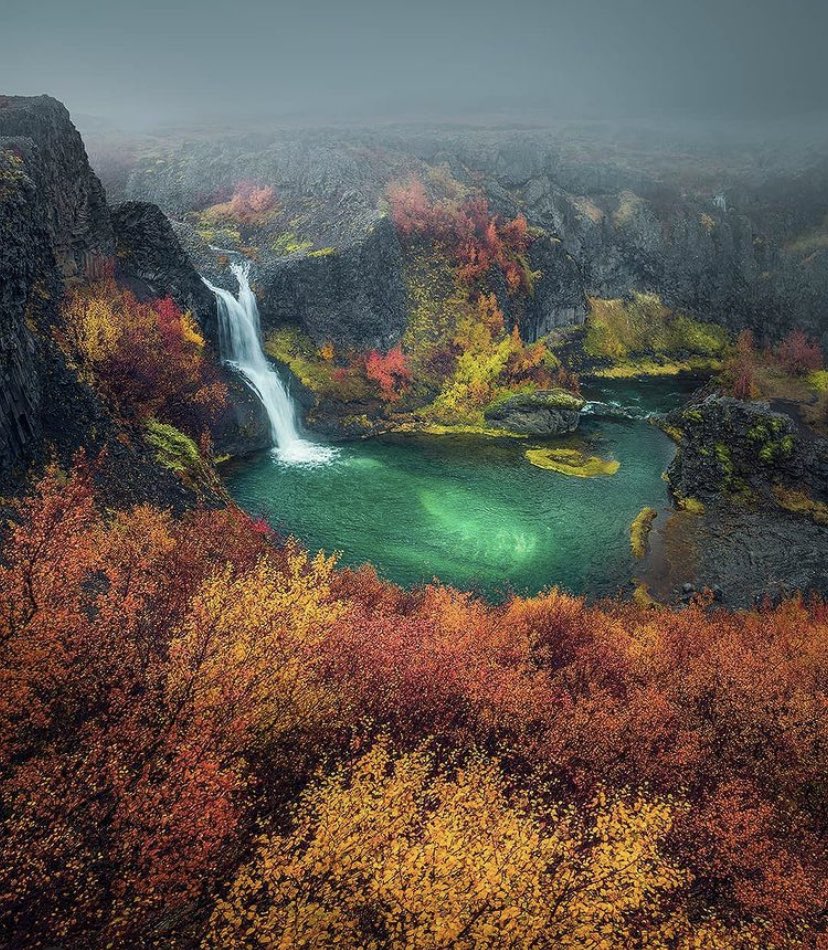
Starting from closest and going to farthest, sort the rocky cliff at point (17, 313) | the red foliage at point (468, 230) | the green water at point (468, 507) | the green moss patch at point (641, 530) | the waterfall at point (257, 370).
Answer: the rocky cliff at point (17, 313)
the green water at point (468, 507)
the green moss patch at point (641, 530)
the waterfall at point (257, 370)
the red foliage at point (468, 230)

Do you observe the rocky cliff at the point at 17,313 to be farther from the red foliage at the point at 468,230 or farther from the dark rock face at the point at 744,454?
the red foliage at the point at 468,230

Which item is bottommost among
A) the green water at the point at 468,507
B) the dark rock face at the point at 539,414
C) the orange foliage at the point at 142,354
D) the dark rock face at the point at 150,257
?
the green water at the point at 468,507

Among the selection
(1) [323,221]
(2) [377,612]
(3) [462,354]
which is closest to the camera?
(2) [377,612]

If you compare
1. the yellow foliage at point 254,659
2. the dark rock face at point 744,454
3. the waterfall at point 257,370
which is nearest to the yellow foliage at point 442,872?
the yellow foliage at point 254,659

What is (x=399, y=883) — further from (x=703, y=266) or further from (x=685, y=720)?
(x=703, y=266)

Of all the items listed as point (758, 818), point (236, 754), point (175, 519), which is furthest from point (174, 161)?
point (758, 818)

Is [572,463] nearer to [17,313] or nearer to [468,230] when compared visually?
[468,230]
